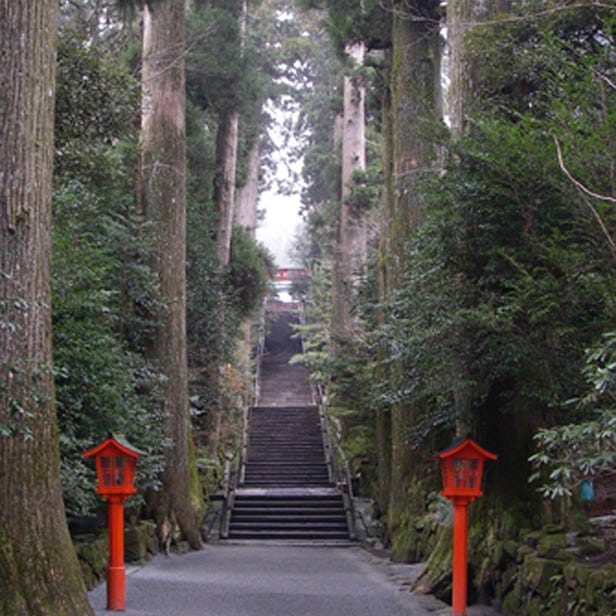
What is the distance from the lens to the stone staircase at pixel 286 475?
19.2 meters

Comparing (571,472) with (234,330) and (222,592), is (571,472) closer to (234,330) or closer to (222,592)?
(222,592)

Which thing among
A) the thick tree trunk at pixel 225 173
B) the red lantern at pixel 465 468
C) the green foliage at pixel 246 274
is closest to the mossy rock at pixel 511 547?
the red lantern at pixel 465 468

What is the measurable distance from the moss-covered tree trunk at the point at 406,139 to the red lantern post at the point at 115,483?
250 inches

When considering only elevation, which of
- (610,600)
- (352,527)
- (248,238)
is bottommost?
(352,527)

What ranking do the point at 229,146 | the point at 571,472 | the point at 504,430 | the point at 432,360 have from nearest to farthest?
the point at 571,472 → the point at 432,360 → the point at 504,430 → the point at 229,146

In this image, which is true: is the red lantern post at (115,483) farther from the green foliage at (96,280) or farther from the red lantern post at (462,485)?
the red lantern post at (462,485)

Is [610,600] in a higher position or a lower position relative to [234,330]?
lower

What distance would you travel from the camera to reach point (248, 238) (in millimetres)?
24578

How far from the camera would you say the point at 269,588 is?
35.3 feet

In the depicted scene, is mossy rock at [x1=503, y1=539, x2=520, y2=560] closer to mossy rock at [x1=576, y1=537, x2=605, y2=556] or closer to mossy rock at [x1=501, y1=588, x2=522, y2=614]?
mossy rock at [x1=501, y1=588, x2=522, y2=614]

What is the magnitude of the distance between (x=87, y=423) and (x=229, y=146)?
45.8 feet

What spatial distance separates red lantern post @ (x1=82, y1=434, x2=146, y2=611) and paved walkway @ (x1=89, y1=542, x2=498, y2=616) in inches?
8.6

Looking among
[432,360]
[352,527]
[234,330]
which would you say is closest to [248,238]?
[234,330]

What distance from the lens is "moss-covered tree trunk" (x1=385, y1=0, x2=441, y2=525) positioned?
47.1ft
